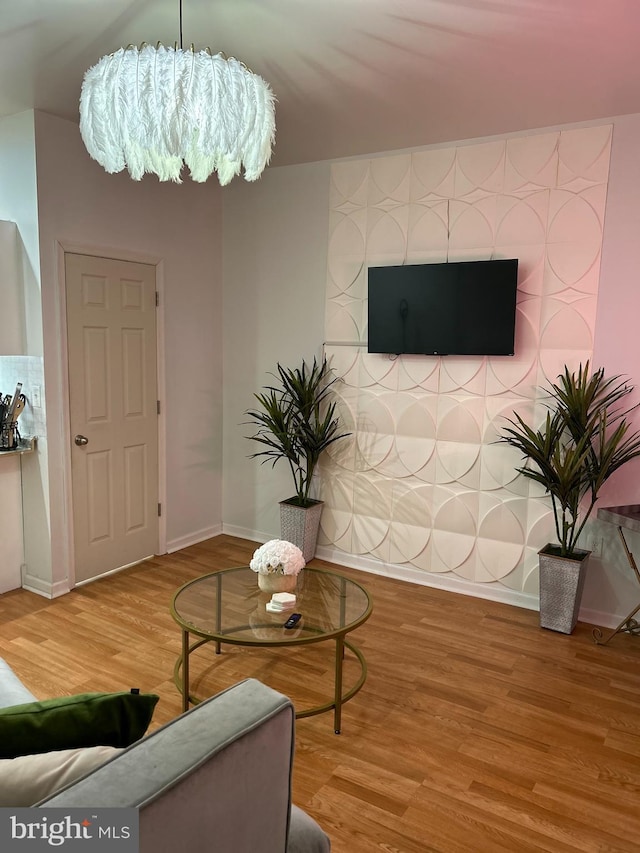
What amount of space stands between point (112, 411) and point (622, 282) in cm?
319

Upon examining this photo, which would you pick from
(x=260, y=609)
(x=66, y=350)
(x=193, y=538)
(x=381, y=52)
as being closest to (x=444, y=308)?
(x=381, y=52)

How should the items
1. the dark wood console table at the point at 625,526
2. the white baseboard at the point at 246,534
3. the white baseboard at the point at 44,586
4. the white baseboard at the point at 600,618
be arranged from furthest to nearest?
the white baseboard at the point at 246,534
the white baseboard at the point at 44,586
the white baseboard at the point at 600,618
the dark wood console table at the point at 625,526

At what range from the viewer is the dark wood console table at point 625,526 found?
10.4 feet

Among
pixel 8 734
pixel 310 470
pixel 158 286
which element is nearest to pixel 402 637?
pixel 310 470

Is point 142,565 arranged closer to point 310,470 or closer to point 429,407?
point 310,470

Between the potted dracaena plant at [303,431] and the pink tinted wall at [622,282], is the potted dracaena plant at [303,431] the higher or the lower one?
the lower one

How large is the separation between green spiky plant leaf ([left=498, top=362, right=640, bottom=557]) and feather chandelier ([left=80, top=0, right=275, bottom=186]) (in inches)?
87.8

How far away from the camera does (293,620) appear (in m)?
2.66

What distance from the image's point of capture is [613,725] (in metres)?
2.73

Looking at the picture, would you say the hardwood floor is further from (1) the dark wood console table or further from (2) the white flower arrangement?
(2) the white flower arrangement

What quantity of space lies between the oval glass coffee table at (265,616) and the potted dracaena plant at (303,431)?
1.34m

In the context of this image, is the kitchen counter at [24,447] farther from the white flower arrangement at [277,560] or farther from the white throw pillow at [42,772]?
the white throw pillow at [42,772]

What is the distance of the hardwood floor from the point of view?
2.17 m

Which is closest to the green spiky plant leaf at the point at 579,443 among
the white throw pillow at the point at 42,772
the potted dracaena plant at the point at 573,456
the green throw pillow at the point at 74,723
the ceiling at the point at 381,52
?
the potted dracaena plant at the point at 573,456
